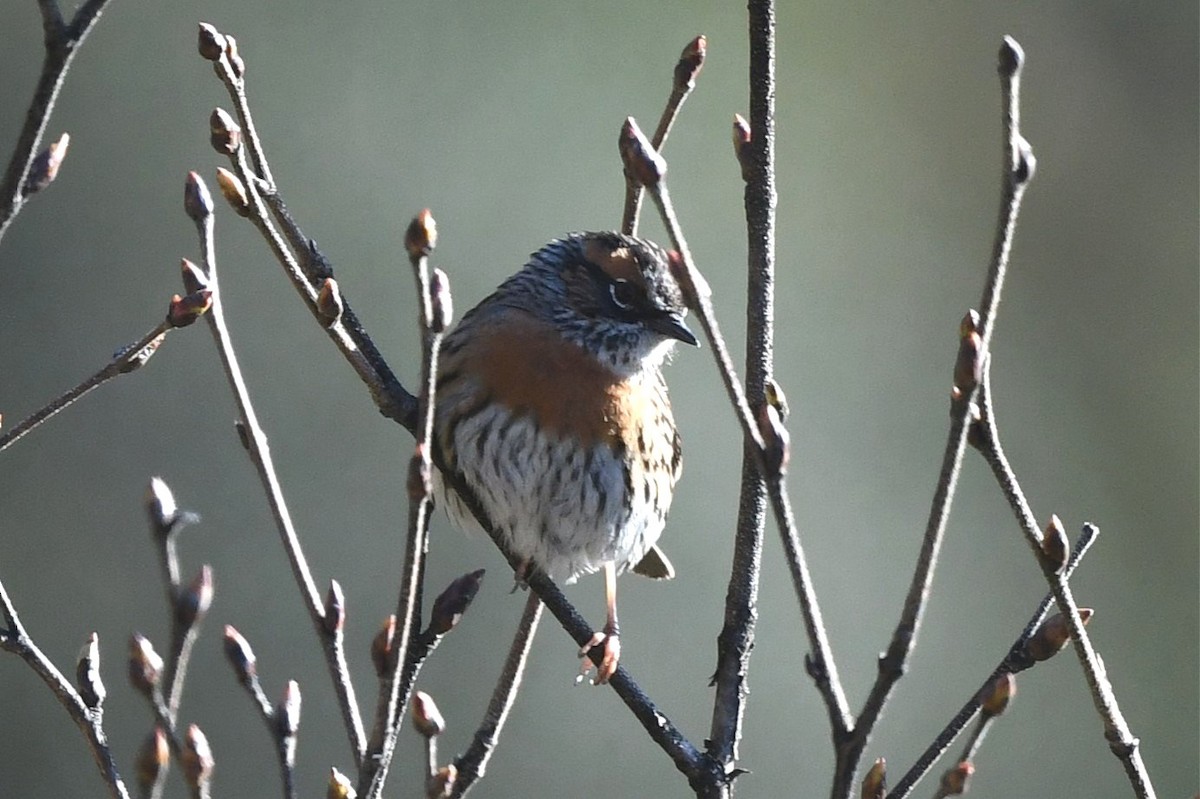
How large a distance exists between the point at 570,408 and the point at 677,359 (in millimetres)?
5023

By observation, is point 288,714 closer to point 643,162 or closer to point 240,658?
point 240,658

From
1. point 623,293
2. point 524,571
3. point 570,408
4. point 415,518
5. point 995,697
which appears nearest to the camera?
point 415,518

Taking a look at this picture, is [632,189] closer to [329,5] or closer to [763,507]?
[763,507]

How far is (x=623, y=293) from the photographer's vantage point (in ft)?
13.0

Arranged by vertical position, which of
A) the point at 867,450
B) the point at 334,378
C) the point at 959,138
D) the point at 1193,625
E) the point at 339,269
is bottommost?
the point at 1193,625

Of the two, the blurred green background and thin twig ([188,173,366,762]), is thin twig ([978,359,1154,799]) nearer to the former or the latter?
thin twig ([188,173,366,762])

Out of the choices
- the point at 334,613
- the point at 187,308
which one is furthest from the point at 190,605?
the point at 187,308

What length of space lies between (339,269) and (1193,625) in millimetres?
6057

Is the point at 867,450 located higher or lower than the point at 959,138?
lower

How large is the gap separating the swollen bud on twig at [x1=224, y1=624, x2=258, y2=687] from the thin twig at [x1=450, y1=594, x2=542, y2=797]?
38cm

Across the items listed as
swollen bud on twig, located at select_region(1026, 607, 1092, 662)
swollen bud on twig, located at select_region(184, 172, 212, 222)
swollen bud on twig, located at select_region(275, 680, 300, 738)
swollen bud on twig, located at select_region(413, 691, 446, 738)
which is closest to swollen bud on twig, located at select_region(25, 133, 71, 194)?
swollen bud on twig, located at select_region(184, 172, 212, 222)

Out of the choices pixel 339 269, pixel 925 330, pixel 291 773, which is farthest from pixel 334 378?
pixel 291 773

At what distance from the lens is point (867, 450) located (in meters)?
9.94

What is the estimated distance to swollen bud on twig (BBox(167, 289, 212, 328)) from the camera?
2.45 m
